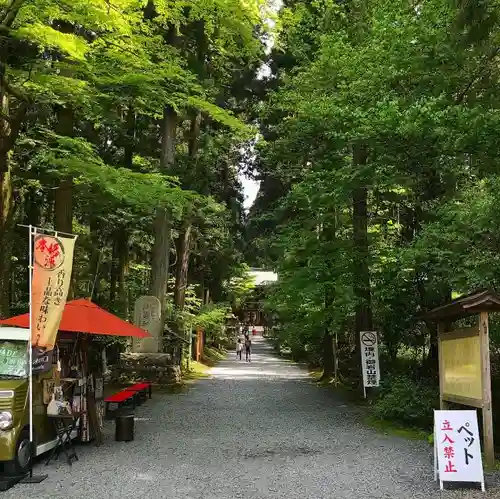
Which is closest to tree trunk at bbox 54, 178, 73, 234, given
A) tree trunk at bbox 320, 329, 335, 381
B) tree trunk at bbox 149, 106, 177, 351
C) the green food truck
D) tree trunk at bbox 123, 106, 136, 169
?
the green food truck

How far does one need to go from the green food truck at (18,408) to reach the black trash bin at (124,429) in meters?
1.60

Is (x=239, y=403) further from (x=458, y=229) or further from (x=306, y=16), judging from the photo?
(x=306, y=16)

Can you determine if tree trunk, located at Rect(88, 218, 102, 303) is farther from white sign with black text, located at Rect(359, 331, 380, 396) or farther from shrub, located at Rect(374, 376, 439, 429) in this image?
shrub, located at Rect(374, 376, 439, 429)

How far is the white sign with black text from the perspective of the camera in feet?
50.9

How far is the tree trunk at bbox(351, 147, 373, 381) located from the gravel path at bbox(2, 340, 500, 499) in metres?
2.74

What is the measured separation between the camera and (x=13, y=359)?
804cm

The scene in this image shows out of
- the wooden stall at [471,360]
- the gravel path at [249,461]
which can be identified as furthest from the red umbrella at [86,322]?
the wooden stall at [471,360]

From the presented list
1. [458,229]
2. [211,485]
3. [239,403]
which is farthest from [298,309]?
[211,485]

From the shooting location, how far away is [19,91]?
33.0ft

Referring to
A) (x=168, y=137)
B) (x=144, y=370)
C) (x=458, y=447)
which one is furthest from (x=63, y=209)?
(x=458, y=447)

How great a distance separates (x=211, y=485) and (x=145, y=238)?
19582 millimetres

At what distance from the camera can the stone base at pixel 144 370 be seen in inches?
759

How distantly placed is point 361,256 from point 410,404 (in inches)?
155

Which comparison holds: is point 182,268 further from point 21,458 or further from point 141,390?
point 21,458
